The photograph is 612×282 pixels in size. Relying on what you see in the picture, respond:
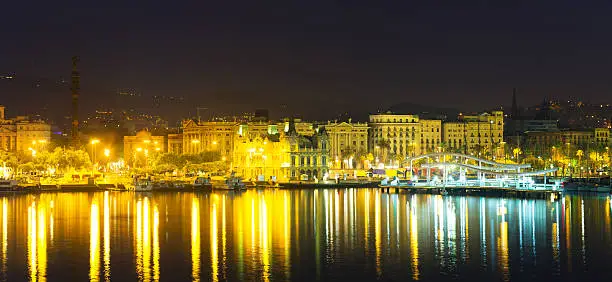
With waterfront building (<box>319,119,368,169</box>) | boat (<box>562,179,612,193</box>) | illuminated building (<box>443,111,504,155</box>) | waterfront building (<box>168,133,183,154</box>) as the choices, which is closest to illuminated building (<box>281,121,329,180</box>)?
boat (<box>562,179,612,193</box>)

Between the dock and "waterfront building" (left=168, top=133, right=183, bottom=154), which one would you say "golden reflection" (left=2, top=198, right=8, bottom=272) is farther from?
"waterfront building" (left=168, top=133, right=183, bottom=154)

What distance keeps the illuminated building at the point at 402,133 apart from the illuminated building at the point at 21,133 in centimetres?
5569

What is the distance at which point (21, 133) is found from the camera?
614 ft

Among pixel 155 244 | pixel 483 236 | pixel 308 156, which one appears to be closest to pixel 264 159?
pixel 308 156

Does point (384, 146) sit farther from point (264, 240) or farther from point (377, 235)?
point (264, 240)

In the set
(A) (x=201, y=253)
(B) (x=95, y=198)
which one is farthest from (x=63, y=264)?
(B) (x=95, y=198)

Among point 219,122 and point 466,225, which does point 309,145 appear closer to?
point 219,122

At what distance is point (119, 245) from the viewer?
5394 centimetres

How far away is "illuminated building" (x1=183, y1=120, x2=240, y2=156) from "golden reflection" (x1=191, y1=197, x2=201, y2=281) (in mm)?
87242

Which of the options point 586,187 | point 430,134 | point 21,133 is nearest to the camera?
point 586,187

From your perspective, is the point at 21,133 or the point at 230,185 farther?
the point at 21,133

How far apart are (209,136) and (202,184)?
64.1 metres

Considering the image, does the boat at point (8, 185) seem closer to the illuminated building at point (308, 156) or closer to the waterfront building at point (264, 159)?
the waterfront building at point (264, 159)

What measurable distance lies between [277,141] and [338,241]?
76781mm
